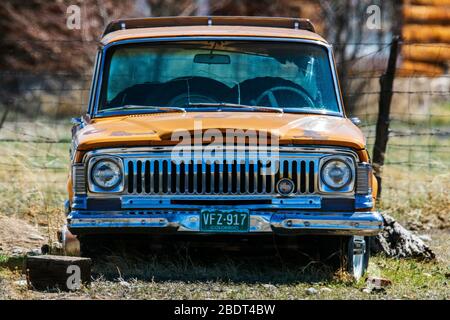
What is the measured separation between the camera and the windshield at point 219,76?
25.1 ft

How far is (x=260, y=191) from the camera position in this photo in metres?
6.76

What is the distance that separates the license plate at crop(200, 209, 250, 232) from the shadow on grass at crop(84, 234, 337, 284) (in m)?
0.34

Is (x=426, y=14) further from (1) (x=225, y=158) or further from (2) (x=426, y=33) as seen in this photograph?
(1) (x=225, y=158)

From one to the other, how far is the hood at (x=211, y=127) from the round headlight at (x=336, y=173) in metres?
0.13

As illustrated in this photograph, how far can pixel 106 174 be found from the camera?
22.3 ft

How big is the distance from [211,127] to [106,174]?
72 centimetres

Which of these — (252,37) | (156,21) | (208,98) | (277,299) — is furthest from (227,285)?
(156,21)

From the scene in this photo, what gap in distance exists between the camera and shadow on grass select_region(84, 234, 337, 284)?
22.9ft

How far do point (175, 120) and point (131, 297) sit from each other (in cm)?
129

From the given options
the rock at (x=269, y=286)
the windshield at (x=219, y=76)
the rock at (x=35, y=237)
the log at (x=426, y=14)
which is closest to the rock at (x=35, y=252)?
the rock at (x=35, y=237)

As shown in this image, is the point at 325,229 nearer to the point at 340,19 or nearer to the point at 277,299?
the point at 277,299

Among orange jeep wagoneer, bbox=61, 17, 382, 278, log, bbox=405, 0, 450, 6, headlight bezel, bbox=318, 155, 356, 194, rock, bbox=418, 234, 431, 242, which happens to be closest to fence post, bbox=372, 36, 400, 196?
rock, bbox=418, 234, 431, 242

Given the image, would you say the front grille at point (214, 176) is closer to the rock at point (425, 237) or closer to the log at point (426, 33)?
the rock at point (425, 237)

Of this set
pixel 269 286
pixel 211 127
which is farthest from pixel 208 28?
pixel 269 286
